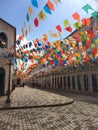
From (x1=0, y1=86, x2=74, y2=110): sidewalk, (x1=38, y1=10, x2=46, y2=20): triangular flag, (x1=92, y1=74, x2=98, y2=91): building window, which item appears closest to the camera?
(x1=38, y1=10, x2=46, y2=20): triangular flag

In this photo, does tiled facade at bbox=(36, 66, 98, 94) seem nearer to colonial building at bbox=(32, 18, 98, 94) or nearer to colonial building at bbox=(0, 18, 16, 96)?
colonial building at bbox=(32, 18, 98, 94)

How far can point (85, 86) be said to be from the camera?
24.2m

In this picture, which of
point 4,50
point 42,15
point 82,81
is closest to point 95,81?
point 82,81

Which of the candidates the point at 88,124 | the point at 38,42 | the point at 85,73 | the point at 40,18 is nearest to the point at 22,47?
the point at 38,42

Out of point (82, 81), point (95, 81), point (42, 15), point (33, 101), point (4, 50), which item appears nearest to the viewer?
point (42, 15)

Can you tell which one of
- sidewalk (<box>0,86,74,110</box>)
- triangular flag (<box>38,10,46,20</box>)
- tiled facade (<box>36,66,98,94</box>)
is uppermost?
triangular flag (<box>38,10,46,20</box>)

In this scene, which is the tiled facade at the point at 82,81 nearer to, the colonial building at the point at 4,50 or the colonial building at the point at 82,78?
the colonial building at the point at 82,78

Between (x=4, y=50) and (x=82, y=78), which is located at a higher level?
(x=4, y=50)

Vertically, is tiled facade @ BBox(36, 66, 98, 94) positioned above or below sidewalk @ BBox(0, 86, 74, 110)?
above

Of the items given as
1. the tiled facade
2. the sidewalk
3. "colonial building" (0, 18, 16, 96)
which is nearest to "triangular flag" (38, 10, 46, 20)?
the sidewalk

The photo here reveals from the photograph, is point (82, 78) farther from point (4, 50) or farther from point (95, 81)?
point (4, 50)

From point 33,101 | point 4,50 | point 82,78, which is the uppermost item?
point 4,50

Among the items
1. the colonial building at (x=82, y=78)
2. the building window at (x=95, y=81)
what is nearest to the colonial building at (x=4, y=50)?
the colonial building at (x=82, y=78)

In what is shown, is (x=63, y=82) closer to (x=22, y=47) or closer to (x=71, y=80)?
(x=71, y=80)
